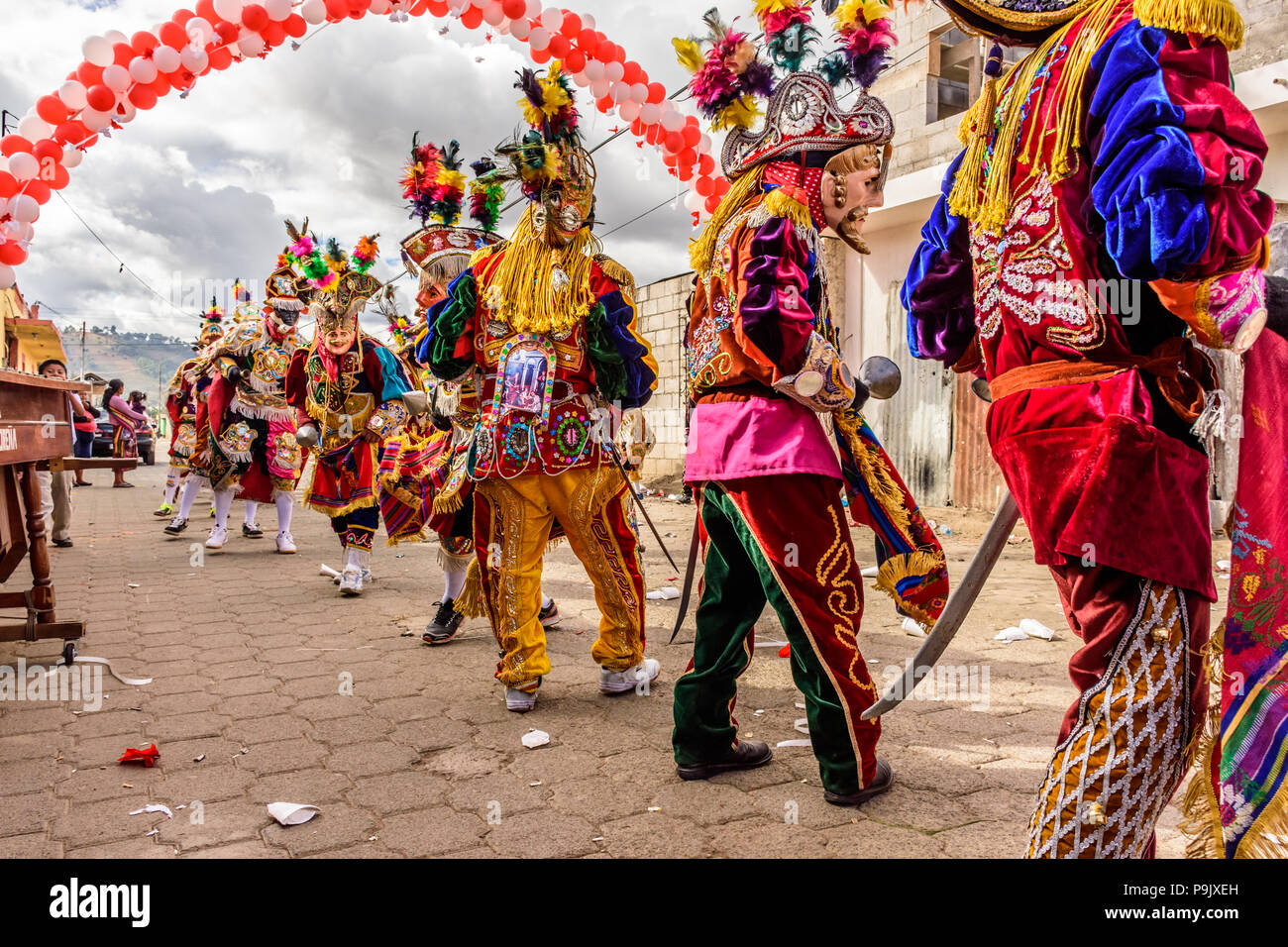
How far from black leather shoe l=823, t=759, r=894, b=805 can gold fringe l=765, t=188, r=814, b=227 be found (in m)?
1.73

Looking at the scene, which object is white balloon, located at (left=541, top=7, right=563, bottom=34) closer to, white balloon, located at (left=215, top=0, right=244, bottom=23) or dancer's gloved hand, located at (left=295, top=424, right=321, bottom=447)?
white balloon, located at (left=215, top=0, right=244, bottom=23)

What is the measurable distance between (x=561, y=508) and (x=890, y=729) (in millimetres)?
1598

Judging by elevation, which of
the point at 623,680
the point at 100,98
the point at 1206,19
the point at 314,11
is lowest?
the point at 623,680

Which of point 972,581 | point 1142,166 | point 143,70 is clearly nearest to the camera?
point 1142,166

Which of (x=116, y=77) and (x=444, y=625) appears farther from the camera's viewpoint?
(x=116, y=77)

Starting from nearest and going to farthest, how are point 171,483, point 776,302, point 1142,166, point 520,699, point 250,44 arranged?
point 1142,166 → point 776,302 → point 520,699 → point 250,44 → point 171,483

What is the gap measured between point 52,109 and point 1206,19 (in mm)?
7570

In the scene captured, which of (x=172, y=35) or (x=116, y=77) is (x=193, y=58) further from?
(x=116, y=77)

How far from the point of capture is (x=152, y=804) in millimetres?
2773

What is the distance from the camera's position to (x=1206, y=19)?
151 cm

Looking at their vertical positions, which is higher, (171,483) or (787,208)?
(787,208)

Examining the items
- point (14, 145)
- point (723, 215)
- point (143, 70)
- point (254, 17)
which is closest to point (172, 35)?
point (143, 70)

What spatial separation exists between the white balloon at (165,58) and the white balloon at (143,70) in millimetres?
38

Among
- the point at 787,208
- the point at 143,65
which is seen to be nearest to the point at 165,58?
the point at 143,65
